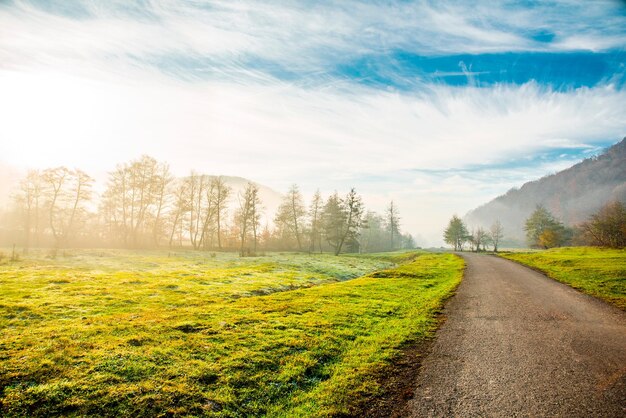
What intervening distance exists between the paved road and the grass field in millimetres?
1437

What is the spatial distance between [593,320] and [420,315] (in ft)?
22.6

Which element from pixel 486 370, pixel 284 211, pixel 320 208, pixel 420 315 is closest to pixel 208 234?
pixel 284 211

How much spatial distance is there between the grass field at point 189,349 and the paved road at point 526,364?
4.71ft

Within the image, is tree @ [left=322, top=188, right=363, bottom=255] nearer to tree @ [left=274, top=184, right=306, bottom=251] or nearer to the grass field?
tree @ [left=274, top=184, right=306, bottom=251]

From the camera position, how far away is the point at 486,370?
7.70 m

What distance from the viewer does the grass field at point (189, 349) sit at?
6.13 meters

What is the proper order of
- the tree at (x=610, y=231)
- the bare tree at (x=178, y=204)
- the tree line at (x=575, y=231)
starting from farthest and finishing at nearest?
the bare tree at (x=178, y=204), the tree line at (x=575, y=231), the tree at (x=610, y=231)

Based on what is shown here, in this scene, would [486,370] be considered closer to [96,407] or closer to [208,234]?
[96,407]

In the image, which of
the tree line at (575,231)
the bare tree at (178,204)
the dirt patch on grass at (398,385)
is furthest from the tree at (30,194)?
the tree line at (575,231)

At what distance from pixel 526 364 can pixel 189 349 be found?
9536 mm

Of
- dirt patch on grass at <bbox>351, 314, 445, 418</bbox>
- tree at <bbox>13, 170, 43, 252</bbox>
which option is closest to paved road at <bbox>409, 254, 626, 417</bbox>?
dirt patch on grass at <bbox>351, 314, 445, 418</bbox>

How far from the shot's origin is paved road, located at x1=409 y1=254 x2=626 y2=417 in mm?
6062

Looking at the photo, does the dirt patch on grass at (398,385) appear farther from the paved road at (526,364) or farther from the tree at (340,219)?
the tree at (340,219)

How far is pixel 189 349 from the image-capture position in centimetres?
866
